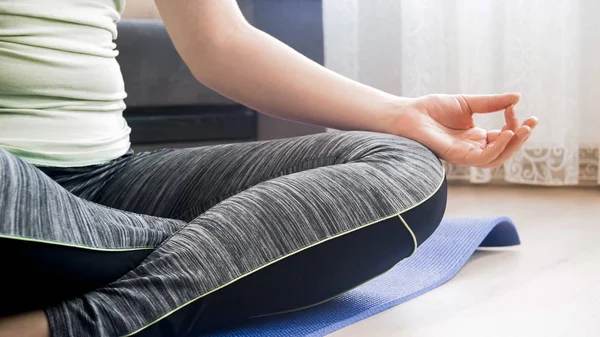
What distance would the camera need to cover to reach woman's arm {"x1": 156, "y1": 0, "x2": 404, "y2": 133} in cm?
105

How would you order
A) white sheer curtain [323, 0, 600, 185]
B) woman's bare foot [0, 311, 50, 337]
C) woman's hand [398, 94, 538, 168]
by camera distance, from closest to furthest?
woman's bare foot [0, 311, 50, 337], woman's hand [398, 94, 538, 168], white sheer curtain [323, 0, 600, 185]

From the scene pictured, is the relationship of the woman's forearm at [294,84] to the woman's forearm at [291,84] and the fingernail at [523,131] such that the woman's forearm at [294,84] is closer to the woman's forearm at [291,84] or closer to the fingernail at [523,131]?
the woman's forearm at [291,84]

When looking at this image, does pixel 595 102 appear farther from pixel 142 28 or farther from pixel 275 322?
pixel 275 322

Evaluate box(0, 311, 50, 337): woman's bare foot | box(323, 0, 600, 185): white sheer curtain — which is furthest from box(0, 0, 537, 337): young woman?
box(323, 0, 600, 185): white sheer curtain

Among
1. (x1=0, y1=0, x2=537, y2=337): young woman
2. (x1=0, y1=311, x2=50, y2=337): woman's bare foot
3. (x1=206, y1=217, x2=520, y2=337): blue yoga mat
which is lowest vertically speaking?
(x1=206, y1=217, x2=520, y2=337): blue yoga mat

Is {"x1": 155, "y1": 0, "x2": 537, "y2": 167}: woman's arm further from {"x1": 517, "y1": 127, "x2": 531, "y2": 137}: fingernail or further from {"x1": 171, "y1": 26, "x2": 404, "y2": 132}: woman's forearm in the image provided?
{"x1": 517, "y1": 127, "x2": 531, "y2": 137}: fingernail

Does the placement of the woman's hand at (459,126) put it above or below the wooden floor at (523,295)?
above

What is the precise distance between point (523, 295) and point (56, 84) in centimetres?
66

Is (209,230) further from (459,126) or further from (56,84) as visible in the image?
(459,126)

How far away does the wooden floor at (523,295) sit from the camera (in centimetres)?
83

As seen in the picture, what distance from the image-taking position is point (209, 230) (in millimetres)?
777

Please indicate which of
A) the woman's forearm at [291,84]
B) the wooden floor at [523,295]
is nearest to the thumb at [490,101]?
the woman's forearm at [291,84]

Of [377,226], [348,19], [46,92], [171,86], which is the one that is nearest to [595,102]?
[348,19]

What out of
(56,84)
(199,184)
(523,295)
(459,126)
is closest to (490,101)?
(459,126)
